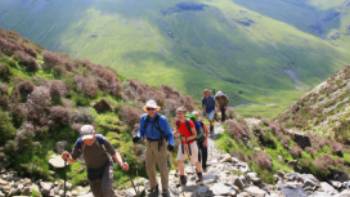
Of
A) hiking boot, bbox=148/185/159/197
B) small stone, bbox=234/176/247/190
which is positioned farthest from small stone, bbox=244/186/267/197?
hiking boot, bbox=148/185/159/197

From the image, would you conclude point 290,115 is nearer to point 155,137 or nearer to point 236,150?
point 236,150

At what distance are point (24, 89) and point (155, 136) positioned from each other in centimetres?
835

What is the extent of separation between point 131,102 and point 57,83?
4.76m

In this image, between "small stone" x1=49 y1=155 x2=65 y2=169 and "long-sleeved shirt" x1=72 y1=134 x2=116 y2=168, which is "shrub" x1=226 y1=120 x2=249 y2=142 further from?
"long-sleeved shirt" x1=72 y1=134 x2=116 y2=168

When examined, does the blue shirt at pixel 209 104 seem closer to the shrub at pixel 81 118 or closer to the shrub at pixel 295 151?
the shrub at pixel 295 151

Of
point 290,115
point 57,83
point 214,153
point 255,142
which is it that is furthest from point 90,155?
point 290,115

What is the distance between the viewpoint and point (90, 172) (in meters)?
11.7

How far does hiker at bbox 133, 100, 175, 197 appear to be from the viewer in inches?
529

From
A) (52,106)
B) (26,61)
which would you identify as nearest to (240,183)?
(52,106)

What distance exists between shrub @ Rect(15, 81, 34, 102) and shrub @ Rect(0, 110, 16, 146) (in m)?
2.20

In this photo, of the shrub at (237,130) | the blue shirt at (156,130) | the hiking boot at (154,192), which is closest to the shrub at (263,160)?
the shrub at (237,130)

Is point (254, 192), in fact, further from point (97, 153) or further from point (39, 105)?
point (39, 105)

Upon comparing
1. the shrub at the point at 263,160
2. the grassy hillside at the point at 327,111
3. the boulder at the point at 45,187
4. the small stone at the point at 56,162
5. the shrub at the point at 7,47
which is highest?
the shrub at the point at 7,47

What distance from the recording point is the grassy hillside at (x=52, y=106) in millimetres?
15734
